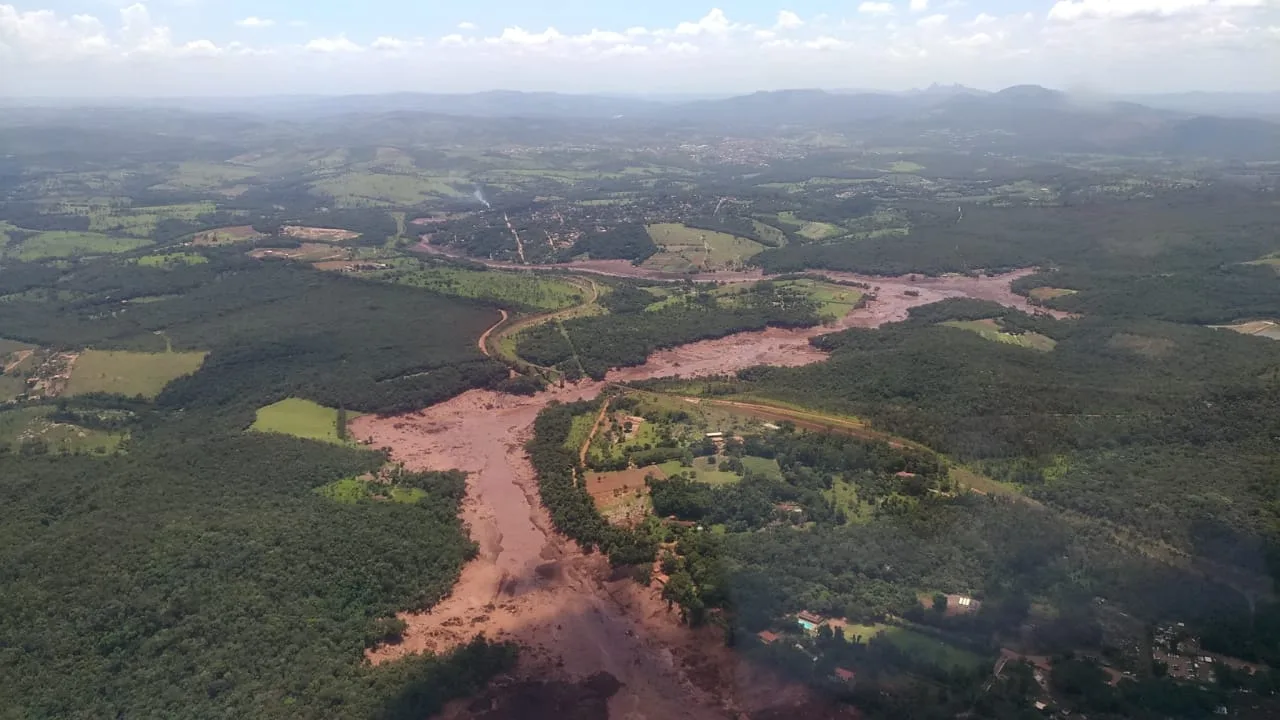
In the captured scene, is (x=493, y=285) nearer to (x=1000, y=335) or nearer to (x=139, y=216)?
(x=1000, y=335)

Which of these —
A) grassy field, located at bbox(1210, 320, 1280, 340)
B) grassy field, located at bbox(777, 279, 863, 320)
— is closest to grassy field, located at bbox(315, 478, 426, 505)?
grassy field, located at bbox(777, 279, 863, 320)

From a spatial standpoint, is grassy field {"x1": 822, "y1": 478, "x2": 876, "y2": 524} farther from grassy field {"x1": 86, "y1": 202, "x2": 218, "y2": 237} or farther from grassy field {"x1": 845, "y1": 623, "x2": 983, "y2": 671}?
grassy field {"x1": 86, "y1": 202, "x2": 218, "y2": 237}

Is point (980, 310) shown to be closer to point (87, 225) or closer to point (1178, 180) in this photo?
point (1178, 180)

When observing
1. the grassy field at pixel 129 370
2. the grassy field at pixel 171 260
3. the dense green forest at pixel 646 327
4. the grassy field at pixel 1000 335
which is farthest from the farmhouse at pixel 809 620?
the grassy field at pixel 171 260

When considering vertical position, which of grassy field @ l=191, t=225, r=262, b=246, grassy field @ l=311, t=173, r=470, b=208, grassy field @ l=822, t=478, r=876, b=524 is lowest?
grassy field @ l=822, t=478, r=876, b=524

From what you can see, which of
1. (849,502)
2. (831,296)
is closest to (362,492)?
(849,502)

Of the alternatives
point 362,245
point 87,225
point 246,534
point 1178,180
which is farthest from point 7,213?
point 1178,180
